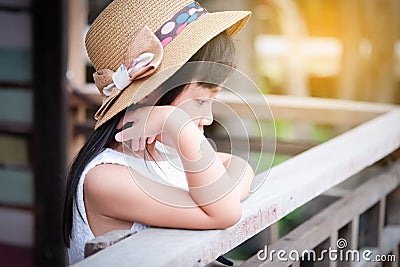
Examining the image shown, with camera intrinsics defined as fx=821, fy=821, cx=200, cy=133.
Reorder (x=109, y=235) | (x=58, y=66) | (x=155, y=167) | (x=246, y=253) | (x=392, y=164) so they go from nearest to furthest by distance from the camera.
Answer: (x=109, y=235) < (x=155, y=167) < (x=58, y=66) < (x=392, y=164) < (x=246, y=253)

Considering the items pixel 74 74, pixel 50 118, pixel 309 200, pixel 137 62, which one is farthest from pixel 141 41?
pixel 74 74

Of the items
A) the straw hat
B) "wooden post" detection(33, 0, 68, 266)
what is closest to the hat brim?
the straw hat

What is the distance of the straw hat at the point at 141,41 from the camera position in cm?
128

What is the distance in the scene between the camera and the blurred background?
1.78m

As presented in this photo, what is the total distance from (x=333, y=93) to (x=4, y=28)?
3.15 meters

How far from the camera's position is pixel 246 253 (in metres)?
2.63

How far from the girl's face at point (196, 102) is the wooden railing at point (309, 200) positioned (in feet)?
0.54

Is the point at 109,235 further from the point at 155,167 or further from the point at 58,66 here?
the point at 58,66

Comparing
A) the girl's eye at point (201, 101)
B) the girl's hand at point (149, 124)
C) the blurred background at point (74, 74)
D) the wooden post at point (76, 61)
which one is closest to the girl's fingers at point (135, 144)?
the girl's hand at point (149, 124)

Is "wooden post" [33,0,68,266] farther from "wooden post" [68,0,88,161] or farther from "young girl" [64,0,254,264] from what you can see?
"wooden post" [68,0,88,161]

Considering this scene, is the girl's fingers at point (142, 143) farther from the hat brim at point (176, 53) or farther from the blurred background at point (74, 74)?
the blurred background at point (74, 74)

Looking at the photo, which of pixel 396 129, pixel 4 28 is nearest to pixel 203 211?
pixel 396 129

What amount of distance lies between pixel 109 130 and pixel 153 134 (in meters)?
0.14

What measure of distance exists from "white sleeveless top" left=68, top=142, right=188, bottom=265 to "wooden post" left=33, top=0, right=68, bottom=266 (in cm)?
22
